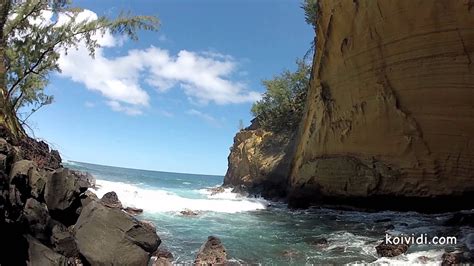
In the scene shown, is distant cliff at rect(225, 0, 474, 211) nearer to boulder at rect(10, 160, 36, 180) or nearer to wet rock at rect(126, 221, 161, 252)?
wet rock at rect(126, 221, 161, 252)

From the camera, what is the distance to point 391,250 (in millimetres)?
9141

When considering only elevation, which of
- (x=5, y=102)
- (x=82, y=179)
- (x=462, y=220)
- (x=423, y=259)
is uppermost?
(x=5, y=102)

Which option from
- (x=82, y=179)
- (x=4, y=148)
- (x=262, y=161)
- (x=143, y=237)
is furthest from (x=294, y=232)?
(x=262, y=161)

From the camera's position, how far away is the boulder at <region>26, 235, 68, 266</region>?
6383 millimetres

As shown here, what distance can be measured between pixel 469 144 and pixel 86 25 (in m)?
12.3

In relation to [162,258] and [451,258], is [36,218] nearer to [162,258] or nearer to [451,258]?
[162,258]

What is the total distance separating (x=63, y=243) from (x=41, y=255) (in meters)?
0.78

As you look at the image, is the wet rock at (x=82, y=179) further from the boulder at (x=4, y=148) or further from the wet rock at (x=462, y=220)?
the wet rock at (x=462, y=220)

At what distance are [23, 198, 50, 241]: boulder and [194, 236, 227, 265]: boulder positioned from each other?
10.5ft

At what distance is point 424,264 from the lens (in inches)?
326

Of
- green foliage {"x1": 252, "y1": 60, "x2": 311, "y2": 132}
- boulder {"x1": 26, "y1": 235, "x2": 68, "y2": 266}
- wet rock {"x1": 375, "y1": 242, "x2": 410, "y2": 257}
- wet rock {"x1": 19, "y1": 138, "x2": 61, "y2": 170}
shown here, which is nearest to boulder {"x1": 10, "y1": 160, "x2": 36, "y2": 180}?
boulder {"x1": 26, "y1": 235, "x2": 68, "y2": 266}

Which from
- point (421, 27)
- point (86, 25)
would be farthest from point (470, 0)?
point (86, 25)

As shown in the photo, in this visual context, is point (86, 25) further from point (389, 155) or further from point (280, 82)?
point (280, 82)

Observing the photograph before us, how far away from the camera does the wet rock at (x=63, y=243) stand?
720 cm
